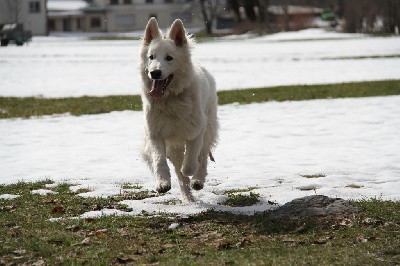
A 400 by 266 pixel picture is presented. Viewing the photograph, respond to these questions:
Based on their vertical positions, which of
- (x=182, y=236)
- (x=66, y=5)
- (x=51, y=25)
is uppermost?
(x=182, y=236)

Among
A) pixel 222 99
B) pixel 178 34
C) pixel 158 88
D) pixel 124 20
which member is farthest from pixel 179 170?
pixel 124 20

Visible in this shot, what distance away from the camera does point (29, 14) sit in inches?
4269

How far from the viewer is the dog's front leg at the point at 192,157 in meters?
9.12

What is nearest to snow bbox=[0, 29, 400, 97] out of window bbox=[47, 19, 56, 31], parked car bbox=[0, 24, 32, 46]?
parked car bbox=[0, 24, 32, 46]

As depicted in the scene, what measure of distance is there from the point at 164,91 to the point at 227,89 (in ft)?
53.8

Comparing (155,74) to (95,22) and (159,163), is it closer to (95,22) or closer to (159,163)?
(159,163)

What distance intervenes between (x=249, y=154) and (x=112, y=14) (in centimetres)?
11047

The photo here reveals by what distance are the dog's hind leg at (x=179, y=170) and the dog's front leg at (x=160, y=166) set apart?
0.62 m

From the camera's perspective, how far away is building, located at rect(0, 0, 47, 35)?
349ft

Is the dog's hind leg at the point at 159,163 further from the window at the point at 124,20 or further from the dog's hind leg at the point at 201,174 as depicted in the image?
the window at the point at 124,20

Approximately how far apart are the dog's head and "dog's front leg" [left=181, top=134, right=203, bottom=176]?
647 mm

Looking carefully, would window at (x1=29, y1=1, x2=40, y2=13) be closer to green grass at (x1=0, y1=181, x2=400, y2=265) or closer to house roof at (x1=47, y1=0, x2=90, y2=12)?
house roof at (x1=47, y1=0, x2=90, y2=12)

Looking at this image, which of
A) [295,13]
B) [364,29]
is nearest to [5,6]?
[295,13]

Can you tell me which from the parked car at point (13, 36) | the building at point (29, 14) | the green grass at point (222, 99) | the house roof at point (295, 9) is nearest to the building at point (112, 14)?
the building at point (29, 14)
